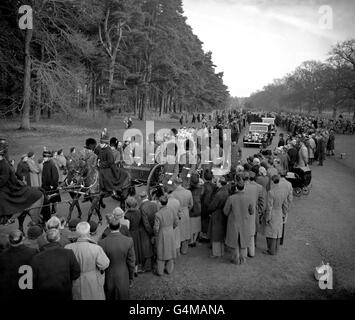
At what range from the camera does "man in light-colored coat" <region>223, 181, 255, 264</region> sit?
701 centimetres

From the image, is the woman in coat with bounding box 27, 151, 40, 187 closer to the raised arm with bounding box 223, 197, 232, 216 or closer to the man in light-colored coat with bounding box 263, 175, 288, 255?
the raised arm with bounding box 223, 197, 232, 216

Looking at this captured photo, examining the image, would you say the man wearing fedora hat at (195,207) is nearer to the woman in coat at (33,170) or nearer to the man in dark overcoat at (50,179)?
the man in dark overcoat at (50,179)

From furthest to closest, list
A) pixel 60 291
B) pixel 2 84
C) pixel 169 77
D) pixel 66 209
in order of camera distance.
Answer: pixel 169 77, pixel 2 84, pixel 66 209, pixel 60 291

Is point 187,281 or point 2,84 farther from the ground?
point 2,84

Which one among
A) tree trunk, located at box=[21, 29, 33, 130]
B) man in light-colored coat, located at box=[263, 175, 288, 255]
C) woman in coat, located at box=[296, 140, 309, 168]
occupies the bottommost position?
man in light-colored coat, located at box=[263, 175, 288, 255]

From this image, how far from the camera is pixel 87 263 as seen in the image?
14.8 ft

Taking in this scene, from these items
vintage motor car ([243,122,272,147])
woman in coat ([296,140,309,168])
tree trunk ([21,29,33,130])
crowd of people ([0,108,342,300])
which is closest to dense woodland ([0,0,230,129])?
tree trunk ([21,29,33,130])

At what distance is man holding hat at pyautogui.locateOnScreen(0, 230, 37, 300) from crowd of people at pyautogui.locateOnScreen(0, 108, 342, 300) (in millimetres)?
12

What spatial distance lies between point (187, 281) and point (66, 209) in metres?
5.76

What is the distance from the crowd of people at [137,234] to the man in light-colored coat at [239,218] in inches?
0.9

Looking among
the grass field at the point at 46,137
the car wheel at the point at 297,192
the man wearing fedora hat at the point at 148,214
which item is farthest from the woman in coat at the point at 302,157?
the grass field at the point at 46,137
